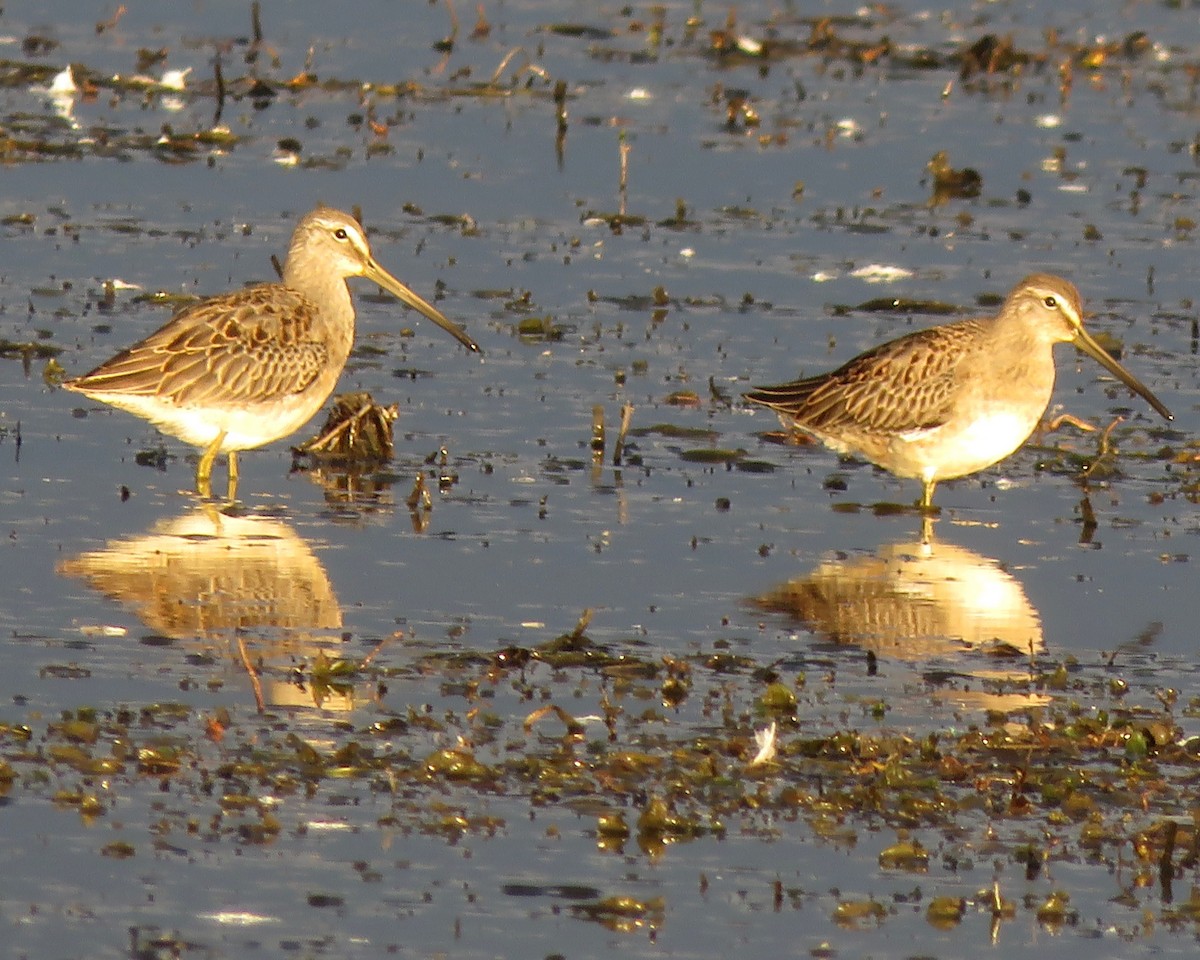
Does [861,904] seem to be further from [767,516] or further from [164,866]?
[767,516]

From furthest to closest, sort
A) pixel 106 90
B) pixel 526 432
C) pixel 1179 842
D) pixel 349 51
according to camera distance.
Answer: pixel 349 51, pixel 106 90, pixel 526 432, pixel 1179 842

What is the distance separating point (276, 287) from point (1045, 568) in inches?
177

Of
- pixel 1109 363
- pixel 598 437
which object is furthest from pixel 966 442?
pixel 598 437

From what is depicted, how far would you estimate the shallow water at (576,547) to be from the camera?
7820 millimetres

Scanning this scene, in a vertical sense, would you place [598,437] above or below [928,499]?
above

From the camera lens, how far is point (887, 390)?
13383mm

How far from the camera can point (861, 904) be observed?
7703mm

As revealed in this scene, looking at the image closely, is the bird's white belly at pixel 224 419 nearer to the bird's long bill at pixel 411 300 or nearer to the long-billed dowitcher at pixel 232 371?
the long-billed dowitcher at pixel 232 371

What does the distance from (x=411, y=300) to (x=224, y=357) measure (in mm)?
2170

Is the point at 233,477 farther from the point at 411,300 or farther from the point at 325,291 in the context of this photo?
the point at 411,300

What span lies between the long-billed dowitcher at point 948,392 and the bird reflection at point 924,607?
2.70 feet

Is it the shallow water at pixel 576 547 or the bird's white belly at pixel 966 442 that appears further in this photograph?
the bird's white belly at pixel 966 442

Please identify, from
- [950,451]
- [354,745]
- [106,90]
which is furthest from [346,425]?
[106,90]

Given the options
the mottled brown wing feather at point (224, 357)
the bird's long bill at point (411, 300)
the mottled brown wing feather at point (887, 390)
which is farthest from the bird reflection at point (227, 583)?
the mottled brown wing feather at point (887, 390)
